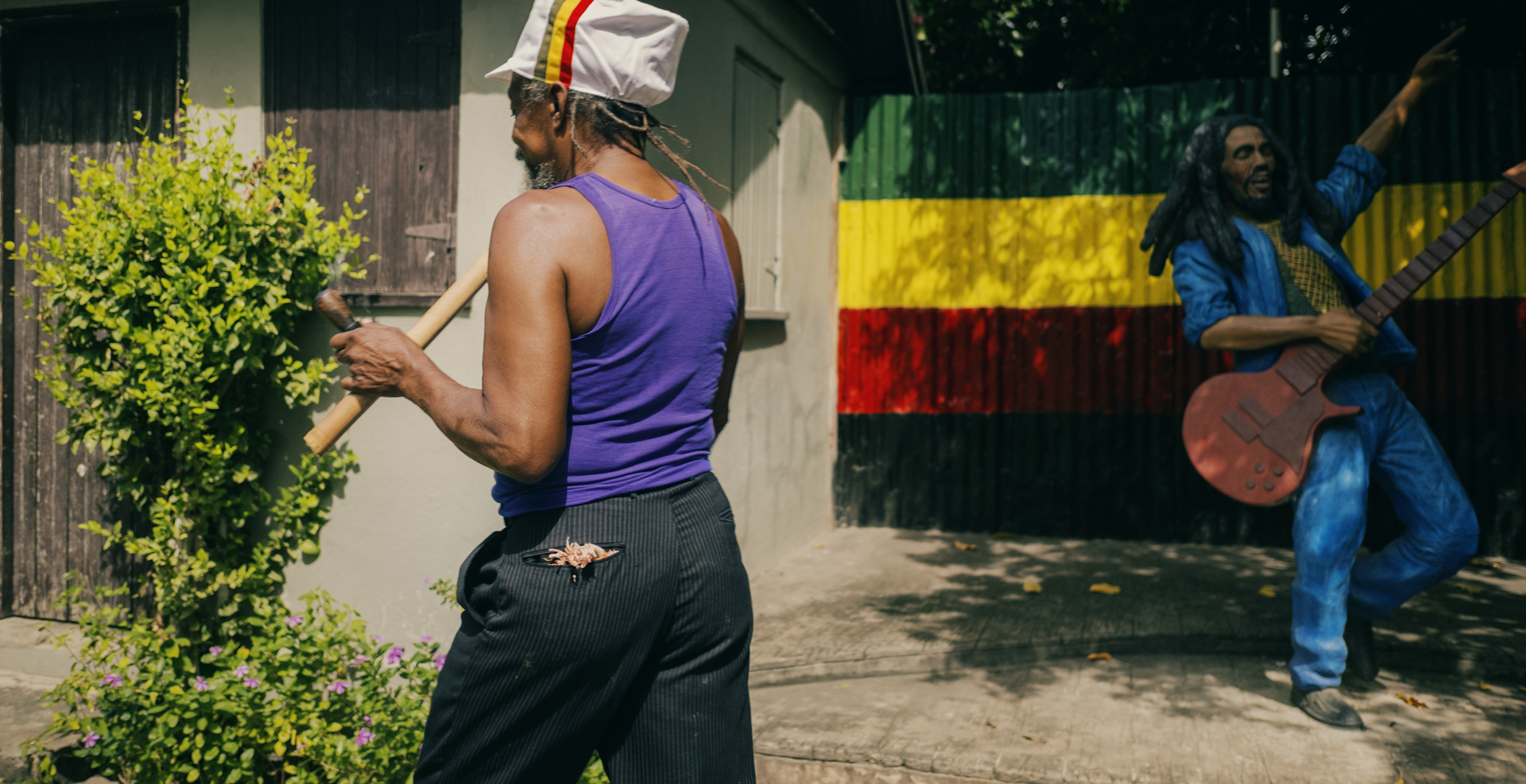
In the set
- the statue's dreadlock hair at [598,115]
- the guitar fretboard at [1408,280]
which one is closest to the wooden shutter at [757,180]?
the guitar fretboard at [1408,280]

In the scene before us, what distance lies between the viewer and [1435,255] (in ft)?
11.8

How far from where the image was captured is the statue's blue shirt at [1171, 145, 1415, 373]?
151 inches

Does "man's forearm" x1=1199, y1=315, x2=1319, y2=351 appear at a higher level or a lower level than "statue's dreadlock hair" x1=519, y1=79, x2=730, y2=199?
lower

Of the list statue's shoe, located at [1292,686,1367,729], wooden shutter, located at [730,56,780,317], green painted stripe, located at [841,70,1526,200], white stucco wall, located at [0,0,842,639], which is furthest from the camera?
green painted stripe, located at [841,70,1526,200]

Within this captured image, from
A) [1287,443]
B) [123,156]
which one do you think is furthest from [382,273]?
[1287,443]

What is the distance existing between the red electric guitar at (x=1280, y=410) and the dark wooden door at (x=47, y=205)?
4.41 m

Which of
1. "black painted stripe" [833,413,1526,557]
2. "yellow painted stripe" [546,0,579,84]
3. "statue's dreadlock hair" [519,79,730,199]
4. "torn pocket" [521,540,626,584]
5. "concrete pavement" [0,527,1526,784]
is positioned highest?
"yellow painted stripe" [546,0,579,84]

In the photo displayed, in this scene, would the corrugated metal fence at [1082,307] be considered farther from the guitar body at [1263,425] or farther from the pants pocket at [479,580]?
the pants pocket at [479,580]

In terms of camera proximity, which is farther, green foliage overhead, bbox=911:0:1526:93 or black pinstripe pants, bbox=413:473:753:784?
green foliage overhead, bbox=911:0:1526:93

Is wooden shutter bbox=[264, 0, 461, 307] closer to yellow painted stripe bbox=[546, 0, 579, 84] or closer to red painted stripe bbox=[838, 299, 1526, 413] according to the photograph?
yellow painted stripe bbox=[546, 0, 579, 84]

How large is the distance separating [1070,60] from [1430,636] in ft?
21.5

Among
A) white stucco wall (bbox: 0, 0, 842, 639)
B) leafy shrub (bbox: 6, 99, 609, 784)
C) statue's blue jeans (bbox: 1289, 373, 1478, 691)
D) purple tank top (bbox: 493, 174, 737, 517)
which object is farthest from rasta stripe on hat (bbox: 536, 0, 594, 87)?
statue's blue jeans (bbox: 1289, 373, 1478, 691)

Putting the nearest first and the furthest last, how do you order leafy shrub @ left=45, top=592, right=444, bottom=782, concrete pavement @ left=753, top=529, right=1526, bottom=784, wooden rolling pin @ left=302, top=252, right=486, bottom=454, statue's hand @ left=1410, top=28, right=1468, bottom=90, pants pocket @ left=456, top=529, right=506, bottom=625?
1. pants pocket @ left=456, top=529, right=506, bottom=625
2. wooden rolling pin @ left=302, top=252, right=486, bottom=454
3. leafy shrub @ left=45, top=592, right=444, bottom=782
4. concrete pavement @ left=753, top=529, right=1526, bottom=784
5. statue's hand @ left=1410, top=28, right=1468, bottom=90

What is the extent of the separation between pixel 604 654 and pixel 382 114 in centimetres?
314
